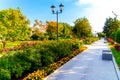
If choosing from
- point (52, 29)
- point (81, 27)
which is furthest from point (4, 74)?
point (52, 29)

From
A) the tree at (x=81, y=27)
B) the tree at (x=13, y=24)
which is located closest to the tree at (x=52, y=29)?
the tree at (x=81, y=27)

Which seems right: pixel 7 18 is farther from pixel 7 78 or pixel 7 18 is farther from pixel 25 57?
pixel 7 78

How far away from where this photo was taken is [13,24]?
126 ft

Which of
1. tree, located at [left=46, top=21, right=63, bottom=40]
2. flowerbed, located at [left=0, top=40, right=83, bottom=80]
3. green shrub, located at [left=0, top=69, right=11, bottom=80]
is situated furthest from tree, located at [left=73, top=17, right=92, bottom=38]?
green shrub, located at [left=0, top=69, right=11, bottom=80]

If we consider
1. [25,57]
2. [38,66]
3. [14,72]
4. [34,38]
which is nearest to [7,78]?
[14,72]

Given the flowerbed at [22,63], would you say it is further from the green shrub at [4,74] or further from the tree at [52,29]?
the tree at [52,29]

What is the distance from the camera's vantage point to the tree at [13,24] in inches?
1443

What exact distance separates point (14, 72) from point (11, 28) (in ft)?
92.0

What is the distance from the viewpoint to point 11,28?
37.3 m

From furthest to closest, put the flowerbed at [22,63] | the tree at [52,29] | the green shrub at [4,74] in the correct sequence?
1. the tree at [52,29]
2. the flowerbed at [22,63]
3. the green shrub at [4,74]

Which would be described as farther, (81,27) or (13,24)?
(81,27)

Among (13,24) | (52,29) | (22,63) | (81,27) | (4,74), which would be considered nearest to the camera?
(4,74)

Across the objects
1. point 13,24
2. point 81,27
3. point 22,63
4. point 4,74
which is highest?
point 81,27

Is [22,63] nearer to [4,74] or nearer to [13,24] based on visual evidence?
[4,74]
